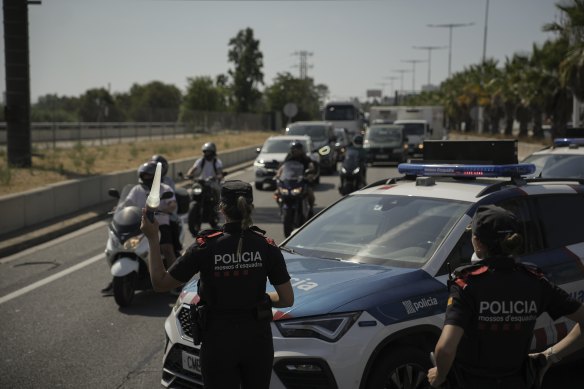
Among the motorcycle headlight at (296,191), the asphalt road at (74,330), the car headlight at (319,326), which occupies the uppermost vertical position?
the motorcycle headlight at (296,191)

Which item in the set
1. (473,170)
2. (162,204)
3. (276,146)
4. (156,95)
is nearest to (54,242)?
(162,204)

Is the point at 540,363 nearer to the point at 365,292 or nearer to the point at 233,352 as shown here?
the point at 365,292

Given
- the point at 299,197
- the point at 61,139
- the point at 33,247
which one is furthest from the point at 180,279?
the point at 61,139

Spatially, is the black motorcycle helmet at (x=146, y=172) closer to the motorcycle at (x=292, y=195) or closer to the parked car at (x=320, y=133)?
the motorcycle at (x=292, y=195)

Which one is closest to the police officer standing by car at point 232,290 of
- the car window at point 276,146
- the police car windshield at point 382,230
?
the police car windshield at point 382,230

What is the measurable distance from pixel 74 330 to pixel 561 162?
26.2ft

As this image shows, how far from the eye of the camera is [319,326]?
439 cm

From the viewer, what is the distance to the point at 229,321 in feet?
12.6

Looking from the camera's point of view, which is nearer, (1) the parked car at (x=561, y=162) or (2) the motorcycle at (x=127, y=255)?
(2) the motorcycle at (x=127, y=255)

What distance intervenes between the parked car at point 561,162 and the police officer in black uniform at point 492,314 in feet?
27.9

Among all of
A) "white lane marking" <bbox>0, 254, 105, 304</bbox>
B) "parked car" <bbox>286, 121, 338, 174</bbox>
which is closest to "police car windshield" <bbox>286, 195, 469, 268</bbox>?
"white lane marking" <bbox>0, 254, 105, 304</bbox>

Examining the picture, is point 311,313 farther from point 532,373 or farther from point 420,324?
point 532,373

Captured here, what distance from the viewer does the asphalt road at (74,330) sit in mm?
6133

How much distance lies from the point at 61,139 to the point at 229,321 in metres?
39.9
